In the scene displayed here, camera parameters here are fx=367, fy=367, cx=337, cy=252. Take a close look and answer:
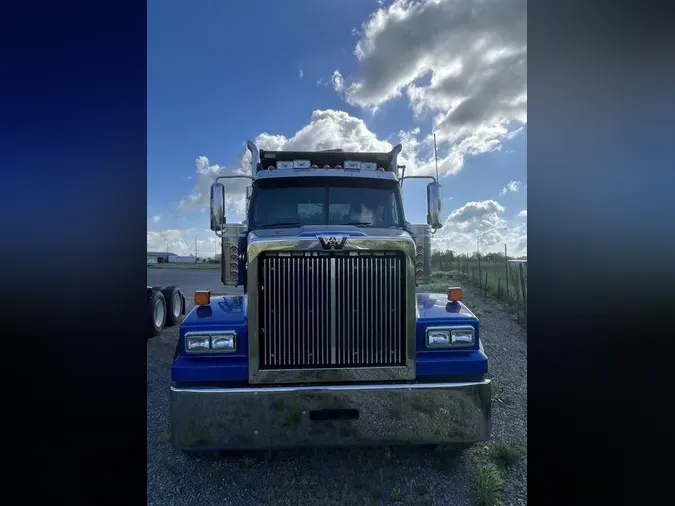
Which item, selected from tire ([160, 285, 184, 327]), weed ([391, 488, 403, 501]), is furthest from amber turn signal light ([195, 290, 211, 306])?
tire ([160, 285, 184, 327])

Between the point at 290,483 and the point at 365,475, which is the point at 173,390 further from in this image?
the point at 365,475

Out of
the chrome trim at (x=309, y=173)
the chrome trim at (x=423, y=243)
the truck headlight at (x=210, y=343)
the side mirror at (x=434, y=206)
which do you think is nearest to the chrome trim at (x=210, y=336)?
the truck headlight at (x=210, y=343)

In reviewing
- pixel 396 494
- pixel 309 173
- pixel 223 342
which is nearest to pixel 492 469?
pixel 396 494

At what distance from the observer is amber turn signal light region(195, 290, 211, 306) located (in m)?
3.46

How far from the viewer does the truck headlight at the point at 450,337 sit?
3.13 m

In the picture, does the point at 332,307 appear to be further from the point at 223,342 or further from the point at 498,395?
the point at 498,395

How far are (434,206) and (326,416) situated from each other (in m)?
2.99

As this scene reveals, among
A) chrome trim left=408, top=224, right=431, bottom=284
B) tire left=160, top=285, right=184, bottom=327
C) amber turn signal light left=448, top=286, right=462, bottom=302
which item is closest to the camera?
amber turn signal light left=448, top=286, right=462, bottom=302

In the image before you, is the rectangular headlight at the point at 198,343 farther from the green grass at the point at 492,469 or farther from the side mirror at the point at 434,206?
the side mirror at the point at 434,206

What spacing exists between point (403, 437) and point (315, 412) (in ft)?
2.41

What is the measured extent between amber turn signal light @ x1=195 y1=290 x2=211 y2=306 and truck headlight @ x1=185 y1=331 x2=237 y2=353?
530mm

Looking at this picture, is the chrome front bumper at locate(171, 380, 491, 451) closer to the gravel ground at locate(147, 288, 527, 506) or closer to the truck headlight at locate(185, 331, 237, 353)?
the truck headlight at locate(185, 331, 237, 353)

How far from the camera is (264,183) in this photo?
4.43 metres
